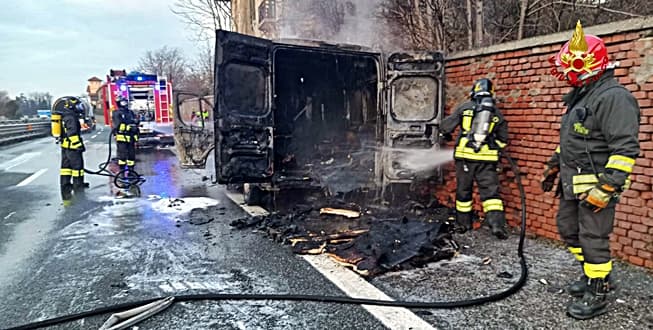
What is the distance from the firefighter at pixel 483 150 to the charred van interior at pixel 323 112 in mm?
2376

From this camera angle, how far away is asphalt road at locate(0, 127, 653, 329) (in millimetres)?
2828

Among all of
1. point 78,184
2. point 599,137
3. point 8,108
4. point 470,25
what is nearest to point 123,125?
point 78,184

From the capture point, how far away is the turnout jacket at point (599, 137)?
8.61ft

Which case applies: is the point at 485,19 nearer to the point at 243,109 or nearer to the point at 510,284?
the point at 243,109

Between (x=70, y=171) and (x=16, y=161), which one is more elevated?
(x=70, y=171)

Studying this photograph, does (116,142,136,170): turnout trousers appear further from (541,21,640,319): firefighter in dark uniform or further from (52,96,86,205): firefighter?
(541,21,640,319): firefighter in dark uniform

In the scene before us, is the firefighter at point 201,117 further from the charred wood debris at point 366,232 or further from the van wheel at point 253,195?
the charred wood debris at point 366,232

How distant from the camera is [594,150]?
2.84 m

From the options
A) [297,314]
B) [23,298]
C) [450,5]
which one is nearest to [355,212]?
[297,314]

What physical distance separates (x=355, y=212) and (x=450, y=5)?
5261mm

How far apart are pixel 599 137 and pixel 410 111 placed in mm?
3268

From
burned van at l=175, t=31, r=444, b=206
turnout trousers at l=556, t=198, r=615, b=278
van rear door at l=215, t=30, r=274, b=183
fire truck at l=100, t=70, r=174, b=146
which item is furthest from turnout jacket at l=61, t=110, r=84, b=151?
fire truck at l=100, t=70, r=174, b=146

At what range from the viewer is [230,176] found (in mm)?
5355

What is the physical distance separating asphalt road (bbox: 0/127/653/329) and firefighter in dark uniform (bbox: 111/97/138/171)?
2846mm
